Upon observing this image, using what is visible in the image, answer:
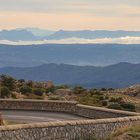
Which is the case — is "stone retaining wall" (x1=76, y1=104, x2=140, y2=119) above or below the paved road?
above

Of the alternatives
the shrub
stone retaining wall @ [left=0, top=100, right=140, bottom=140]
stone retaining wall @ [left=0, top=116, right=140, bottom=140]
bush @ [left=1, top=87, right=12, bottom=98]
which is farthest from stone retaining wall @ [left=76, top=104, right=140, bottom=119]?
the shrub

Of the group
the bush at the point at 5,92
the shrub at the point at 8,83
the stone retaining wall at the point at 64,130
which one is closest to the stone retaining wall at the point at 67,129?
the stone retaining wall at the point at 64,130

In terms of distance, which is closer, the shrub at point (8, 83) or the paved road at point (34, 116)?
the paved road at point (34, 116)

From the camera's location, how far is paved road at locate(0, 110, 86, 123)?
36.2 metres

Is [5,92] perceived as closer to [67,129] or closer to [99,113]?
[99,113]

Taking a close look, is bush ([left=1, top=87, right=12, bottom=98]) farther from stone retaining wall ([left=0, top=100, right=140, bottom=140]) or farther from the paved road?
stone retaining wall ([left=0, top=100, right=140, bottom=140])

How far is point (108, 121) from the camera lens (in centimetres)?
2583

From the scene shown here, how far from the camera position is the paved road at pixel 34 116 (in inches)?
1427

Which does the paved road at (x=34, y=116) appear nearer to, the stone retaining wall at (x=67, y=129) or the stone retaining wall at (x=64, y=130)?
the stone retaining wall at (x=67, y=129)

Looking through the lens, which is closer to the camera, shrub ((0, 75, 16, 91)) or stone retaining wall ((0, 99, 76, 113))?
stone retaining wall ((0, 99, 76, 113))

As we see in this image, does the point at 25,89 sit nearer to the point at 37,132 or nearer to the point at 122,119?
the point at 122,119

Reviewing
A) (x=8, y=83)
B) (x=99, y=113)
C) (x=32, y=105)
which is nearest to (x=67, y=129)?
(x=99, y=113)

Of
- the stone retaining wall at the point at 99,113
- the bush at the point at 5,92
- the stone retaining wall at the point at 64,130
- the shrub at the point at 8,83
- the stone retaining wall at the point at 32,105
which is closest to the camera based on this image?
the stone retaining wall at the point at 64,130

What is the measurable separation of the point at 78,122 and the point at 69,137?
32.8 inches
